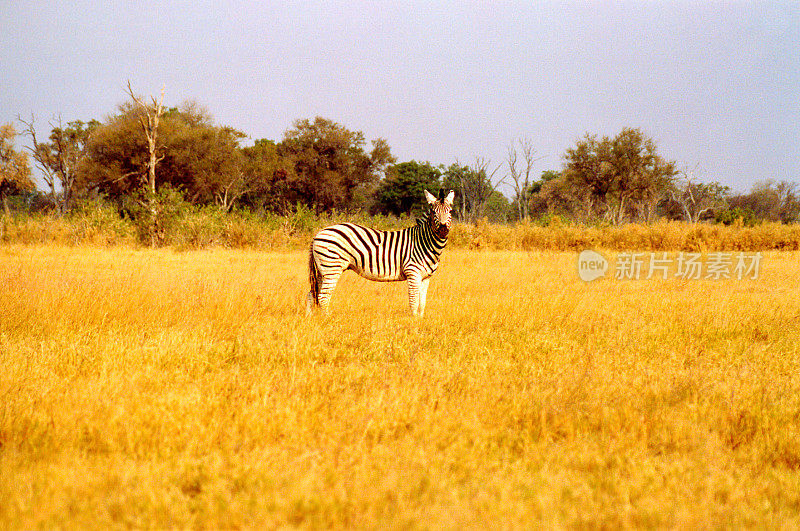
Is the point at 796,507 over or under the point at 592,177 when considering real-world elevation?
under

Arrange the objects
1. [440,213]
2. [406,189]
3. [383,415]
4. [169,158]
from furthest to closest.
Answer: [406,189] < [169,158] < [440,213] < [383,415]

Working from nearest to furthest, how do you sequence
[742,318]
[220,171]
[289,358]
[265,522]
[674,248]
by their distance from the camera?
[265,522]
[289,358]
[742,318]
[674,248]
[220,171]

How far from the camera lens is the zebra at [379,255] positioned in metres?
6.65

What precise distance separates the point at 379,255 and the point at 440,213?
→ 967 millimetres

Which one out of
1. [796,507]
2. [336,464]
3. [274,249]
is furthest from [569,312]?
[274,249]

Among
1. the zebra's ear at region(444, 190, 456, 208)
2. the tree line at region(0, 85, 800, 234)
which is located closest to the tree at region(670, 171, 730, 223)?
the tree line at region(0, 85, 800, 234)

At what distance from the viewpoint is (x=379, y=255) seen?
6762 millimetres

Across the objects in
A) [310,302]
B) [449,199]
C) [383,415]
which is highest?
[449,199]

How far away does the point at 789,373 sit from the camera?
199 inches

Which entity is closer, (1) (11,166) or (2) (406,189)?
(1) (11,166)

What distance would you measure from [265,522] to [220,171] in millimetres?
32427

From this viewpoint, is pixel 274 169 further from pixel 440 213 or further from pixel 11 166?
pixel 440 213

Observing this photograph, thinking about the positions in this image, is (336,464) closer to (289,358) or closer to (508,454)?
(508,454)

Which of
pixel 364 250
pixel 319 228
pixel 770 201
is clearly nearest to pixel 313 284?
pixel 364 250
